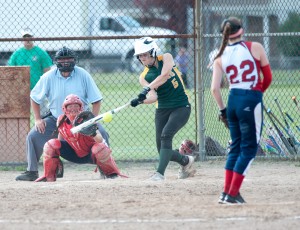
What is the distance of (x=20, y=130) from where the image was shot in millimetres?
12422

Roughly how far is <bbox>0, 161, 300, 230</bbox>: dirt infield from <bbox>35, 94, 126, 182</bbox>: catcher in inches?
14.9

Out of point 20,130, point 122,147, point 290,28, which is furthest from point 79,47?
point 20,130

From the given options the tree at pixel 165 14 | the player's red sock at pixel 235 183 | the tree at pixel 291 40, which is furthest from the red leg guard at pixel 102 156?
the tree at pixel 165 14

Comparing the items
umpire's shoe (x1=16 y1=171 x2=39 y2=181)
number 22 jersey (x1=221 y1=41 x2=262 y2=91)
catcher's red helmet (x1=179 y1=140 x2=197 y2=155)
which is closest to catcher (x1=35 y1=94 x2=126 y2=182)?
umpire's shoe (x1=16 y1=171 x2=39 y2=181)

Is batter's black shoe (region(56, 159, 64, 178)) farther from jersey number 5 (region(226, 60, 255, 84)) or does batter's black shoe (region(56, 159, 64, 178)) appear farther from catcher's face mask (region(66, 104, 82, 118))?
jersey number 5 (region(226, 60, 255, 84))

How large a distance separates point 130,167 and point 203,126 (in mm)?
1239

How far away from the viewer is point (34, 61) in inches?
550

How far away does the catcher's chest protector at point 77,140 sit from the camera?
1056cm

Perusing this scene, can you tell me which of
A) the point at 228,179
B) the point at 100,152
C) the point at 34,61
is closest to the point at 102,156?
the point at 100,152

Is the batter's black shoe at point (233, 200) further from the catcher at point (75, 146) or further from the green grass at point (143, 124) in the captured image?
the green grass at point (143, 124)

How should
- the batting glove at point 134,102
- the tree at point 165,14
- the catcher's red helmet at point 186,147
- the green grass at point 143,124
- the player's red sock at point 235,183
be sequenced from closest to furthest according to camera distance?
the player's red sock at point 235,183 < the batting glove at point 134,102 < the catcher's red helmet at point 186,147 < the green grass at point 143,124 < the tree at point 165,14

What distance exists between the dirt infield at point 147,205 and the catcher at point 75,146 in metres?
0.38

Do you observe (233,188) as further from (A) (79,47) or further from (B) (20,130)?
(A) (79,47)

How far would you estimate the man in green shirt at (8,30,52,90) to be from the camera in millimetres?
13953
